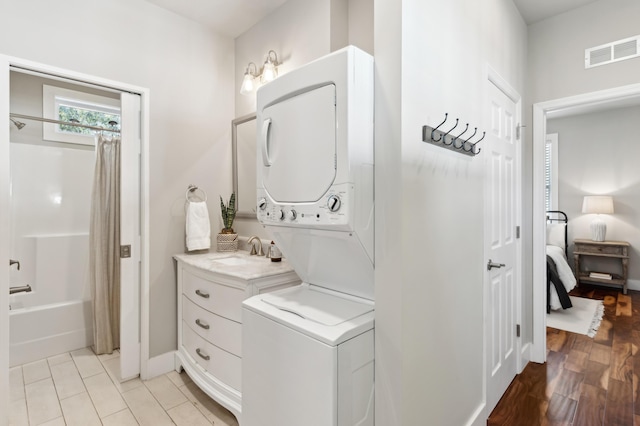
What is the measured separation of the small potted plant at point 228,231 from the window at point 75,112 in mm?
1553

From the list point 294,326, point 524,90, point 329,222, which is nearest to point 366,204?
point 329,222

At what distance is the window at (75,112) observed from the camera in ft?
9.03

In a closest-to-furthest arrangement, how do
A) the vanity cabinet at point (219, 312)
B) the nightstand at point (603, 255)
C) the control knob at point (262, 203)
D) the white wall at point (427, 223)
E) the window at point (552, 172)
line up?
the white wall at point (427, 223) < the control knob at point (262, 203) < the vanity cabinet at point (219, 312) < the nightstand at point (603, 255) < the window at point (552, 172)

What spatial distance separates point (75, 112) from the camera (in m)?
2.95

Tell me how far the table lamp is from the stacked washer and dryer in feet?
17.1

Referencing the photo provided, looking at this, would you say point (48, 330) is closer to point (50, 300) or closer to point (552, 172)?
point (50, 300)

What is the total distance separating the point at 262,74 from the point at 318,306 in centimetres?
196

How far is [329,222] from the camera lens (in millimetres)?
1159

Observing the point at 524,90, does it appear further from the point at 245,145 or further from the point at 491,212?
the point at 245,145

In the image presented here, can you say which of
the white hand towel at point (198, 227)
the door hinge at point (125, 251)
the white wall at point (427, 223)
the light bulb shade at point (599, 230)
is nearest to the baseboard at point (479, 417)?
the white wall at point (427, 223)

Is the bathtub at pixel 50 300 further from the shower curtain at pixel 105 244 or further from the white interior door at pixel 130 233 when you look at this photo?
the white interior door at pixel 130 233

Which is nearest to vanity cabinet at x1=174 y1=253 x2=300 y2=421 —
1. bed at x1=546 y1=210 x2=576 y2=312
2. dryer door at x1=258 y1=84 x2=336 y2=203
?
dryer door at x1=258 y1=84 x2=336 y2=203

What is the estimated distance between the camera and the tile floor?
74.1 inches

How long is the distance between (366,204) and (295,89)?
1.87ft
